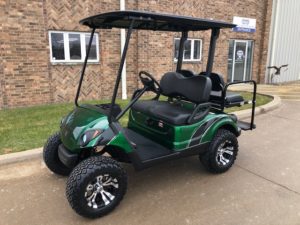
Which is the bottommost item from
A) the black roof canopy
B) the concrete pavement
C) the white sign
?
the concrete pavement

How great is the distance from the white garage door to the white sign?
3.79 ft

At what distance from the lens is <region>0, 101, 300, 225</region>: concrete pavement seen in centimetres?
275

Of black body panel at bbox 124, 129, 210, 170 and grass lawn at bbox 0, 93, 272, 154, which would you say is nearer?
black body panel at bbox 124, 129, 210, 170

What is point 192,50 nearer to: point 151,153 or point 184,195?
point 151,153

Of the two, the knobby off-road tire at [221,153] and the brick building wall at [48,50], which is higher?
the brick building wall at [48,50]

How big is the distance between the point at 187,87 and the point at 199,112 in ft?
1.46

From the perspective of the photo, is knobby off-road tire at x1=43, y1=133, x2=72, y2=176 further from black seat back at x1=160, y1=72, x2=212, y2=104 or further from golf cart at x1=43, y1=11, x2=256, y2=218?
black seat back at x1=160, y1=72, x2=212, y2=104

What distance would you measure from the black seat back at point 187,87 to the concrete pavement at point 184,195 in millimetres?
1045

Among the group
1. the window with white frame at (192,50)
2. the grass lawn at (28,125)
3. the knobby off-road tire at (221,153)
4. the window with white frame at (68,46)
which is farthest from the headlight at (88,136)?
the window with white frame at (192,50)

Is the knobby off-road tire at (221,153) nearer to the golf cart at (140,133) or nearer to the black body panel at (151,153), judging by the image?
the golf cart at (140,133)

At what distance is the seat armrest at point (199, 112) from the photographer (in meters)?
3.34

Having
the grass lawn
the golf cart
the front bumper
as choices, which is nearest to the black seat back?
the golf cart

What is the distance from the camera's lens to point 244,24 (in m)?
11.4

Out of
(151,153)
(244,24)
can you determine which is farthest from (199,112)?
(244,24)
